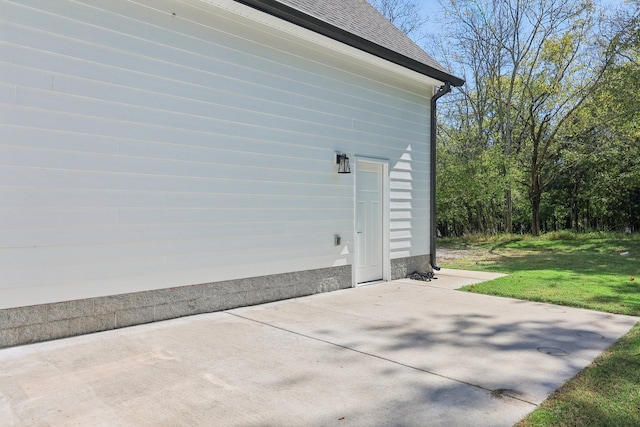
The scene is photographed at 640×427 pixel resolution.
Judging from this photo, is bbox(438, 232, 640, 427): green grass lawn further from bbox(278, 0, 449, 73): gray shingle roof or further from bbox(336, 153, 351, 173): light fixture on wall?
bbox(278, 0, 449, 73): gray shingle roof

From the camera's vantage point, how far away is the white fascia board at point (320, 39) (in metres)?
4.75

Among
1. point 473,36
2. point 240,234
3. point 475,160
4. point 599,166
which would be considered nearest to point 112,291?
point 240,234

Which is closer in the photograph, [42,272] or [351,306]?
[42,272]

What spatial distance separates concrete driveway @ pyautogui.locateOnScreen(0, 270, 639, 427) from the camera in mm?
2443

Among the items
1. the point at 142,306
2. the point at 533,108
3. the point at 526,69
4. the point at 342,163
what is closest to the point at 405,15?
the point at 526,69

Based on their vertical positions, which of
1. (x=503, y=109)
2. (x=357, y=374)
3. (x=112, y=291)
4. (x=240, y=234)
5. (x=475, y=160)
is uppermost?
(x=503, y=109)

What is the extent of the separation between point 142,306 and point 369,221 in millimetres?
3860

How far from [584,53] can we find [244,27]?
52.5 feet

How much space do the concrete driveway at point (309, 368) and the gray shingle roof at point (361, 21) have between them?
3.83 meters

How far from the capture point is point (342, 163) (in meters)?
6.30

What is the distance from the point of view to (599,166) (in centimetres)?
1950

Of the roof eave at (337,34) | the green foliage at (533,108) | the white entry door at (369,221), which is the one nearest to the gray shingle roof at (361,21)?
the roof eave at (337,34)

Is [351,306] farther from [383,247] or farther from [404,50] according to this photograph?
[404,50]

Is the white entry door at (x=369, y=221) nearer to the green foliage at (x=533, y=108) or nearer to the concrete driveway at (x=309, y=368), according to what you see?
the concrete driveway at (x=309, y=368)
